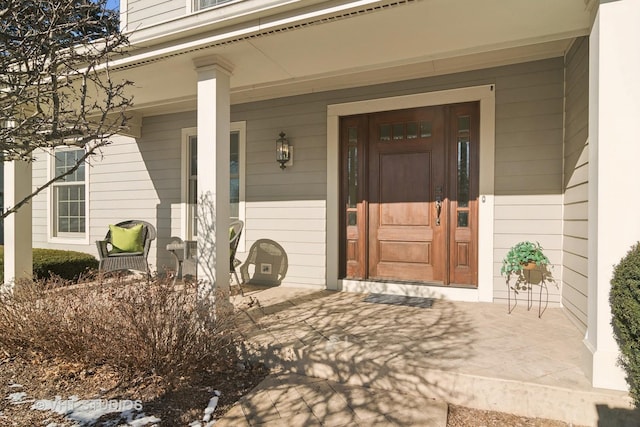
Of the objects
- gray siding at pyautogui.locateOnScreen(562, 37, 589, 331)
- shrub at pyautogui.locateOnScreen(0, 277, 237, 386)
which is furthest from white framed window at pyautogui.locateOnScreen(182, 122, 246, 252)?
gray siding at pyautogui.locateOnScreen(562, 37, 589, 331)

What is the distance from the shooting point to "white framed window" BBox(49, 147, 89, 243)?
606 cm

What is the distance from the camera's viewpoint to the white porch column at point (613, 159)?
1934mm

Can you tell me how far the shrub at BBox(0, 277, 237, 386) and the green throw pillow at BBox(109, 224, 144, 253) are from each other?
6.79 feet

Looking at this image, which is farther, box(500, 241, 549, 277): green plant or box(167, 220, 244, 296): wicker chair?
box(167, 220, 244, 296): wicker chair

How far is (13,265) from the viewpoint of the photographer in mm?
3994

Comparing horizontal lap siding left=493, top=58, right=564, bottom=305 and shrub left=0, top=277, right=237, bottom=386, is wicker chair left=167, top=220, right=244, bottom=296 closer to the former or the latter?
shrub left=0, top=277, right=237, bottom=386

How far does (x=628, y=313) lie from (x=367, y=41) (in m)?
2.34

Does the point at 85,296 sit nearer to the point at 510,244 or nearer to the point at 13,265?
the point at 13,265

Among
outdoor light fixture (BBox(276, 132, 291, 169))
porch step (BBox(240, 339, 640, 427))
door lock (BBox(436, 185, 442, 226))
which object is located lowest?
porch step (BBox(240, 339, 640, 427))

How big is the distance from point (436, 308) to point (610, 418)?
1.69 meters

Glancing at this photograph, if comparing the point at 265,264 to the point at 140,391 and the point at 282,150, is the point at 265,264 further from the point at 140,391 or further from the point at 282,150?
the point at 140,391

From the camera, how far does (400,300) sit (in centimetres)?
380

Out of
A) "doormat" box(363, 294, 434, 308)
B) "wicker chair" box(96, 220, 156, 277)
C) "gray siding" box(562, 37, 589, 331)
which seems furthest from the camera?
"wicker chair" box(96, 220, 156, 277)

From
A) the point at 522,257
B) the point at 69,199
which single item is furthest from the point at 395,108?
the point at 69,199
